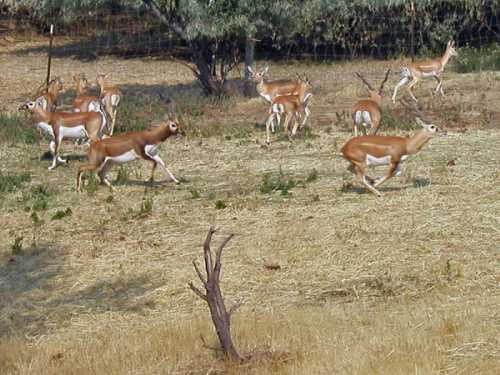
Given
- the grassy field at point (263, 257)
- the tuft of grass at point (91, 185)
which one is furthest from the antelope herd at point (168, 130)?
the grassy field at point (263, 257)

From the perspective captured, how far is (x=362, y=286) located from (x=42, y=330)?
2.90 metres

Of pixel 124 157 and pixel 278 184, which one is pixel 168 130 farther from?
pixel 278 184

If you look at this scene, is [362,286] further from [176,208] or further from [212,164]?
[212,164]

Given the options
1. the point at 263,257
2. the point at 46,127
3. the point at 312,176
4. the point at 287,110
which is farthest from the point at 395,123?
the point at 263,257

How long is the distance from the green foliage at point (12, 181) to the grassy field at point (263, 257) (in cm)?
3

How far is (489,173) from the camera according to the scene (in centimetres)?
1386

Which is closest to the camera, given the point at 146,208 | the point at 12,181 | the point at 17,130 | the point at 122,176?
the point at 146,208

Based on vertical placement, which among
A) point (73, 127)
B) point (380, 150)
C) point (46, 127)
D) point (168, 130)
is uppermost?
point (380, 150)

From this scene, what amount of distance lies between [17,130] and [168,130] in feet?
16.1

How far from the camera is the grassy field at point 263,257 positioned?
8.63 metres

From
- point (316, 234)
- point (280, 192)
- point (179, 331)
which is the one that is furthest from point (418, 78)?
point (179, 331)

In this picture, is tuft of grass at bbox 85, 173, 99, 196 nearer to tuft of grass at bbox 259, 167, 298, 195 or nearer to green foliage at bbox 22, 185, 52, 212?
green foliage at bbox 22, 185, 52, 212

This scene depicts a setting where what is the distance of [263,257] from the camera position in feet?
37.7

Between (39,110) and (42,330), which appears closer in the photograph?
(42,330)
